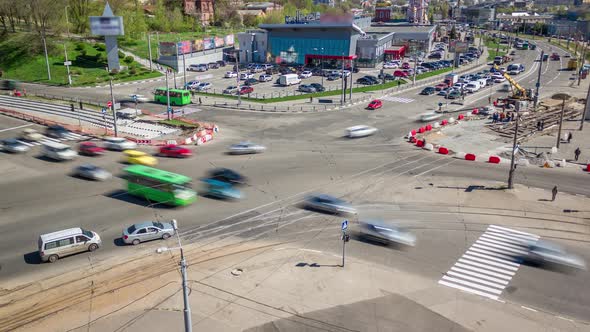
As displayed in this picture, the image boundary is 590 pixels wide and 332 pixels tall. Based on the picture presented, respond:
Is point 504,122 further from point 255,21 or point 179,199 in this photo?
point 255,21

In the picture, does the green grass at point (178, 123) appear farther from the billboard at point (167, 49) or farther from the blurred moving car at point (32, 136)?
the billboard at point (167, 49)

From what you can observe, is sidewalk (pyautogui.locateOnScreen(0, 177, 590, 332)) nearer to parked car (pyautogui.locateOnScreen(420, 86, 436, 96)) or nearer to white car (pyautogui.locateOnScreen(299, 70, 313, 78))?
parked car (pyautogui.locateOnScreen(420, 86, 436, 96))

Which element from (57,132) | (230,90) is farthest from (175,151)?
(230,90)

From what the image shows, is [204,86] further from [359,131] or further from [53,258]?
[53,258]

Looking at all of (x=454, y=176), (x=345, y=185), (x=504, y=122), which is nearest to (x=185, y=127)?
(x=345, y=185)

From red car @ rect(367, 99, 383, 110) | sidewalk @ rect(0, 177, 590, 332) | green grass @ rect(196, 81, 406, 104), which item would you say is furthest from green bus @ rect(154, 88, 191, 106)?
sidewalk @ rect(0, 177, 590, 332)

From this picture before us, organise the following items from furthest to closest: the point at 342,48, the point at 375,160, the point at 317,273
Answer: the point at 342,48 → the point at 375,160 → the point at 317,273
